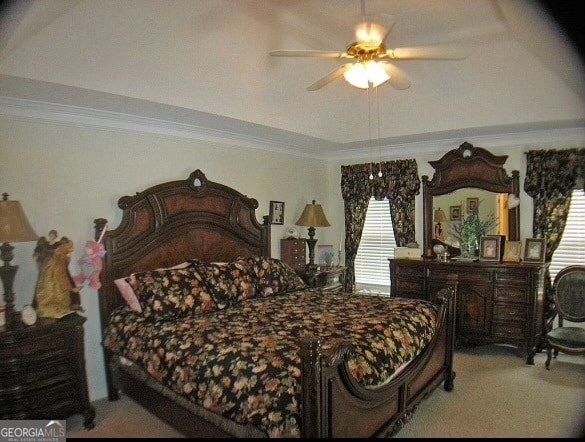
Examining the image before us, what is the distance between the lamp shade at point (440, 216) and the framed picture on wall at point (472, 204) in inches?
11.1

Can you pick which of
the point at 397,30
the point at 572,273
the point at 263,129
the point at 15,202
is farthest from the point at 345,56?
the point at 572,273

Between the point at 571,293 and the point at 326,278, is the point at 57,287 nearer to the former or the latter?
the point at 326,278

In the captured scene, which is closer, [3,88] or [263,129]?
[3,88]

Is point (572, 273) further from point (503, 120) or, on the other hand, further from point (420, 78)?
point (420, 78)

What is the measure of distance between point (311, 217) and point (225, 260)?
1.38m

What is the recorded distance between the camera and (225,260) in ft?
13.5

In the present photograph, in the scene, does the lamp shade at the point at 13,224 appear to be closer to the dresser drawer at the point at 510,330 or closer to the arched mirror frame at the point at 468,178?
the arched mirror frame at the point at 468,178

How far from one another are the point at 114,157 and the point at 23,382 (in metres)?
1.86

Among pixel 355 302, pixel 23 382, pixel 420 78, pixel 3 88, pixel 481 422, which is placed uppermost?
pixel 420 78

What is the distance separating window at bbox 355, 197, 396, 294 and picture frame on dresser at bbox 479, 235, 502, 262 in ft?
3.96

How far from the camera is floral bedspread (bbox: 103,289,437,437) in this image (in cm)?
189

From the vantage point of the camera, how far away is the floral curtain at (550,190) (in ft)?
13.2

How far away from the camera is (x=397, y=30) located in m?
3.39

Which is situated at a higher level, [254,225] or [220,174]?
[220,174]
